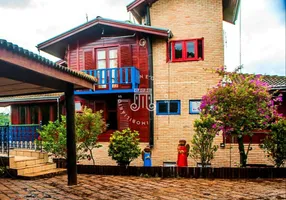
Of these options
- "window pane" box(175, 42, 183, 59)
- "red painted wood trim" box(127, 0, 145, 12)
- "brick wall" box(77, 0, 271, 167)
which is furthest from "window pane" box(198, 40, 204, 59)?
"red painted wood trim" box(127, 0, 145, 12)

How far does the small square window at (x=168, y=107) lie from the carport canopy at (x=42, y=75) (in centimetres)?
572

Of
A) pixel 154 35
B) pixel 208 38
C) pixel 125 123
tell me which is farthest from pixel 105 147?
pixel 208 38

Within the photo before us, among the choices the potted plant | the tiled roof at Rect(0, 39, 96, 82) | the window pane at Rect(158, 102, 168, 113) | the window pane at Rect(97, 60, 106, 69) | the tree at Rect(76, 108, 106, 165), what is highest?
the window pane at Rect(97, 60, 106, 69)

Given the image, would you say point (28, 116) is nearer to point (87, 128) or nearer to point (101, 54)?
point (101, 54)

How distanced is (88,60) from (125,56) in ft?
6.62

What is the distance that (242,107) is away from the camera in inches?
341

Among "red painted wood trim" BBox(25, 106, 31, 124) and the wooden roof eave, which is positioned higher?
the wooden roof eave

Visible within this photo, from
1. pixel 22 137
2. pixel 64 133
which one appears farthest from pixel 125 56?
pixel 22 137

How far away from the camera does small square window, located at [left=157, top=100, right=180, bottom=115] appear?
1273cm

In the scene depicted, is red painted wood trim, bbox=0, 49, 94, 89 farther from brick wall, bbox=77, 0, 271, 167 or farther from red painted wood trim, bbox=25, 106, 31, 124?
red painted wood trim, bbox=25, 106, 31, 124

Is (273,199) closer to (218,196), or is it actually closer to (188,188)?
(218,196)

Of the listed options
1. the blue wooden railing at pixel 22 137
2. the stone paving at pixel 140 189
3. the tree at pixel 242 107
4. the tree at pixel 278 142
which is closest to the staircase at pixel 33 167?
the stone paving at pixel 140 189

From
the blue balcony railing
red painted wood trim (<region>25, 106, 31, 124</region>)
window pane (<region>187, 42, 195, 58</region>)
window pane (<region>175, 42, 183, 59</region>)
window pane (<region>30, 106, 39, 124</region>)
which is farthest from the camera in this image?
red painted wood trim (<region>25, 106, 31, 124</region>)

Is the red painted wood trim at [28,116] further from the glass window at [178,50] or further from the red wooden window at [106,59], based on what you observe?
the glass window at [178,50]
